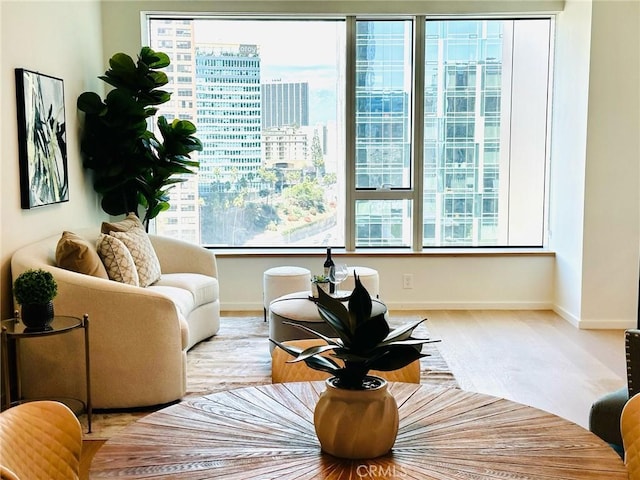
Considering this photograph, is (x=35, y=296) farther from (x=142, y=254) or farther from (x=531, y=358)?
(x=531, y=358)

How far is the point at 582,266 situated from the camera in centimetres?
528

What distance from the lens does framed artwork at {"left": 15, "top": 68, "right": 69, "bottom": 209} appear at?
3.97m

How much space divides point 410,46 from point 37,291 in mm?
3883

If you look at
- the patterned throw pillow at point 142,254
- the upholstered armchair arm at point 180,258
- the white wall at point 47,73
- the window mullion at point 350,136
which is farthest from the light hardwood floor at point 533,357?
the white wall at point 47,73

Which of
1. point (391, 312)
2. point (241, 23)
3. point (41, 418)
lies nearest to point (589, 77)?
point (391, 312)

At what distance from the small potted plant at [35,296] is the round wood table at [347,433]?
5.96 ft

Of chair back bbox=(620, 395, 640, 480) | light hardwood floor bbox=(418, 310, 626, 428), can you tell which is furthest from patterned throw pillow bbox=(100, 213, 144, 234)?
chair back bbox=(620, 395, 640, 480)

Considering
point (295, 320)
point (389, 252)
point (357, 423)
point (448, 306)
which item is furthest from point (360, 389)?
point (448, 306)

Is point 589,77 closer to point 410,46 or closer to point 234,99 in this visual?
point 410,46

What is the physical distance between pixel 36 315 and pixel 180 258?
193 cm

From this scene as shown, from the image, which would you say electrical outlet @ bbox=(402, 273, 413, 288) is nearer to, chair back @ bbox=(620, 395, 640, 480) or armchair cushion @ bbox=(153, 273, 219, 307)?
armchair cushion @ bbox=(153, 273, 219, 307)

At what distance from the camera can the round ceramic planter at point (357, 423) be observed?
1.33 meters

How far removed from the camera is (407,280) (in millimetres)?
5934

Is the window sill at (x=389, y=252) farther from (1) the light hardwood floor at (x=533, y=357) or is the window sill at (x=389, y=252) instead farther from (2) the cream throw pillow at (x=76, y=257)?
(2) the cream throw pillow at (x=76, y=257)
